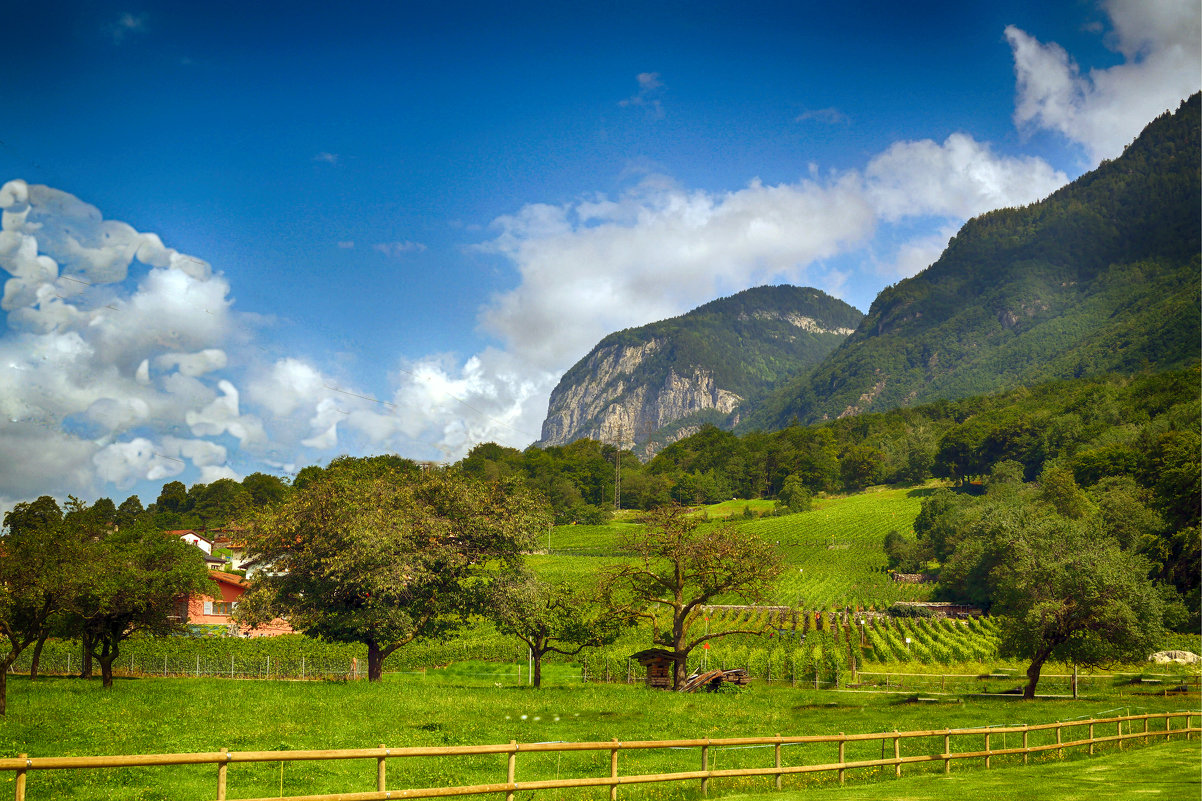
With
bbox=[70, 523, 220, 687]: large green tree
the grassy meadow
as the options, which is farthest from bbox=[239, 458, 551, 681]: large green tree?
the grassy meadow

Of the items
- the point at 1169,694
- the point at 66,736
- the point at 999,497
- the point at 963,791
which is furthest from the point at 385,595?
the point at 999,497

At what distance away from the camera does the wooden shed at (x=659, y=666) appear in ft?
155

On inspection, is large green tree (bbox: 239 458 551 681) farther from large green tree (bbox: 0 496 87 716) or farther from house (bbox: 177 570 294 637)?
house (bbox: 177 570 294 637)

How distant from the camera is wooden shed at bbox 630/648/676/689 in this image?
155ft

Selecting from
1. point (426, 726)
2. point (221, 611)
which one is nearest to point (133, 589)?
point (426, 726)

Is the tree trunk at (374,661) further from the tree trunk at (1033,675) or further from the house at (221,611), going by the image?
the house at (221,611)

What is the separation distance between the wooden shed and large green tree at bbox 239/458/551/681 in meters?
10.4

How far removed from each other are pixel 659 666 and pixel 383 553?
18433 mm

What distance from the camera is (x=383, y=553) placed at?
38562mm

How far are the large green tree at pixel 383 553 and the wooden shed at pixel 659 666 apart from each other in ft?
34.2

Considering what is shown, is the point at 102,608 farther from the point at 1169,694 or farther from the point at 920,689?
the point at 1169,694

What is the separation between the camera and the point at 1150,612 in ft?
139

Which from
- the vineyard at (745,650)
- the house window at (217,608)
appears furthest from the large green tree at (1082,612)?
the house window at (217,608)

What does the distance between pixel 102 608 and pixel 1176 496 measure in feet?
277
